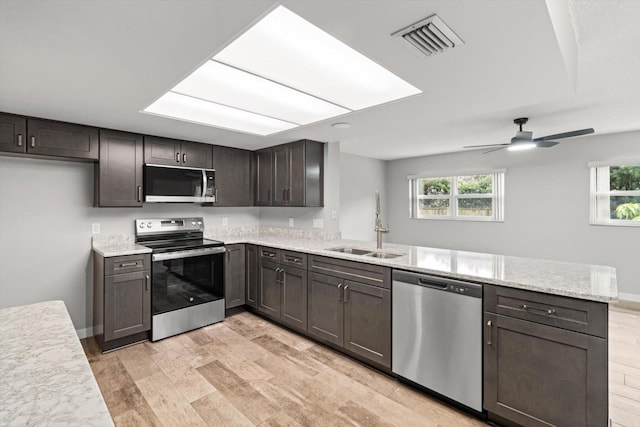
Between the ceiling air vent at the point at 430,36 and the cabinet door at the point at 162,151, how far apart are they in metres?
3.04

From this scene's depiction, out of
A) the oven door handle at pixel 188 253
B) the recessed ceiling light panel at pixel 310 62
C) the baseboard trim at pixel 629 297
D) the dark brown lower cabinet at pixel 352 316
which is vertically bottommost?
the baseboard trim at pixel 629 297

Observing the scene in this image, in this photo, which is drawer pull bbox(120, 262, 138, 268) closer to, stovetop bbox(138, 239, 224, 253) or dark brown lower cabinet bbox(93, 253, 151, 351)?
dark brown lower cabinet bbox(93, 253, 151, 351)

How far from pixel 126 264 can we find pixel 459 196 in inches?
222

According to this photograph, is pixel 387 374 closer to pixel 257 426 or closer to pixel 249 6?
pixel 257 426

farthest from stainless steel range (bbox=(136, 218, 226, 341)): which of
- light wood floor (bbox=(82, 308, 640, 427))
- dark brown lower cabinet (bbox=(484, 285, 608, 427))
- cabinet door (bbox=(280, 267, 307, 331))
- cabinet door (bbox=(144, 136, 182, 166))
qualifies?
dark brown lower cabinet (bbox=(484, 285, 608, 427))

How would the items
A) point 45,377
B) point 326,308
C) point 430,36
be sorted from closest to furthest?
point 45,377 < point 430,36 < point 326,308

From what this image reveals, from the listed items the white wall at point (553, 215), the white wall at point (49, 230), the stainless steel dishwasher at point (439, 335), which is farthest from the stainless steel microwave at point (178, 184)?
the white wall at point (553, 215)

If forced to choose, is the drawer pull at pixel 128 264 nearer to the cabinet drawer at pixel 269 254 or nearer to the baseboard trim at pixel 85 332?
→ the baseboard trim at pixel 85 332

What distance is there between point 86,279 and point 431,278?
3.51m

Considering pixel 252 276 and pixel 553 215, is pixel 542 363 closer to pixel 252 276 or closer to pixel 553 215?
pixel 252 276

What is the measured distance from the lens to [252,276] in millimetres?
3916

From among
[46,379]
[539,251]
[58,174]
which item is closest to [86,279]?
[58,174]

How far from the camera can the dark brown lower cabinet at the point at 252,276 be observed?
3871 millimetres

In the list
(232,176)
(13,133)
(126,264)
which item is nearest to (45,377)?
(126,264)
